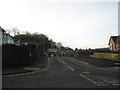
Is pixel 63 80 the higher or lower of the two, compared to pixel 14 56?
lower

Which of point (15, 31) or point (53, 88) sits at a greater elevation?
point (15, 31)

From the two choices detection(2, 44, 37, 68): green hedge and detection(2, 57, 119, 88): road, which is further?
detection(2, 44, 37, 68): green hedge

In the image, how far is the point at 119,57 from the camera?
35031 mm

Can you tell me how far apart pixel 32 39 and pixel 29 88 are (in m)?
111

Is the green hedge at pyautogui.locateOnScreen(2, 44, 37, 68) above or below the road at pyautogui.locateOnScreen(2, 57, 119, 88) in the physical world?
above

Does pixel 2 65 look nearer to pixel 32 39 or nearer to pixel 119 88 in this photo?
pixel 119 88

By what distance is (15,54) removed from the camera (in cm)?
2408

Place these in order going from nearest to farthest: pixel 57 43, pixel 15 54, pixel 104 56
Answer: pixel 15 54 < pixel 104 56 < pixel 57 43

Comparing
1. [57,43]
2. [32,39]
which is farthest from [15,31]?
[57,43]

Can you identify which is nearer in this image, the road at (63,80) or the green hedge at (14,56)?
the road at (63,80)

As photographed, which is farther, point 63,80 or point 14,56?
point 14,56

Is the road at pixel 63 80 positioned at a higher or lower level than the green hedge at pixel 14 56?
lower

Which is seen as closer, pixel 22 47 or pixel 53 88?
pixel 53 88

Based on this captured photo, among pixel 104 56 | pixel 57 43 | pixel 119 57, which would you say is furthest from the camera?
pixel 57 43
